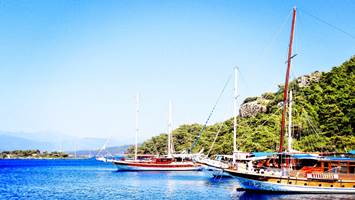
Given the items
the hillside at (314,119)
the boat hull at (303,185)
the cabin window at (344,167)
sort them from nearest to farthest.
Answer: the boat hull at (303,185) → the cabin window at (344,167) → the hillside at (314,119)

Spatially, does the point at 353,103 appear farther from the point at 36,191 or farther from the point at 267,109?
the point at 36,191

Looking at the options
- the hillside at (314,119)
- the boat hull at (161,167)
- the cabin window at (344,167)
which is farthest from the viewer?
the boat hull at (161,167)

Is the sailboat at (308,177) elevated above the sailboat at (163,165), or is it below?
above

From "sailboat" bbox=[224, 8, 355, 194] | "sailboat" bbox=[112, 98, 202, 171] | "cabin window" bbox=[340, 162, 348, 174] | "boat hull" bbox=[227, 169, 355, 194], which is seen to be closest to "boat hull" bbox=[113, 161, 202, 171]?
"sailboat" bbox=[112, 98, 202, 171]

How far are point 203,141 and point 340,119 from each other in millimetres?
43943

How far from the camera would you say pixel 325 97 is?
75875 mm

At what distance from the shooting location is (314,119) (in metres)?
72.9

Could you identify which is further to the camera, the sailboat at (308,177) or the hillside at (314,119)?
the hillside at (314,119)

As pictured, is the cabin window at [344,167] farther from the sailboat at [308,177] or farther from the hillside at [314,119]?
the hillside at [314,119]

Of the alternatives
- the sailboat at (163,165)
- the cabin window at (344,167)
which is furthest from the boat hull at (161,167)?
the cabin window at (344,167)

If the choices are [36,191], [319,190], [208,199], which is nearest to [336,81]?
[319,190]

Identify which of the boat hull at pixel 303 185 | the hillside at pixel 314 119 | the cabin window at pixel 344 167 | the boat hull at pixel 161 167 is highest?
the hillside at pixel 314 119

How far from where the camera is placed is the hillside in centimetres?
6412

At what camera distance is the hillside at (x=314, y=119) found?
2525 inches
